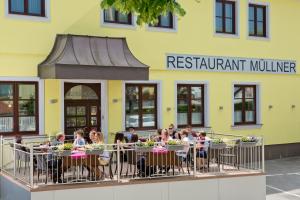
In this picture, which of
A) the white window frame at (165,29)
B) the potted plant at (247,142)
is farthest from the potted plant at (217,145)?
the white window frame at (165,29)

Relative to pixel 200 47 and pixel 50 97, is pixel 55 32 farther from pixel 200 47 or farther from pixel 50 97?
pixel 200 47

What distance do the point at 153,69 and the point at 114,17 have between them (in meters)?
2.29

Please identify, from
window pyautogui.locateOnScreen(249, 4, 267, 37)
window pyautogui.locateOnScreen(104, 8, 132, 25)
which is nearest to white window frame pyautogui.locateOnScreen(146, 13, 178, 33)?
window pyautogui.locateOnScreen(104, 8, 132, 25)

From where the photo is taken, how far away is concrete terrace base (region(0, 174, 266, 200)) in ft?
38.5

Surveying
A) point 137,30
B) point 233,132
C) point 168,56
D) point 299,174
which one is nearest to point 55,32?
point 137,30

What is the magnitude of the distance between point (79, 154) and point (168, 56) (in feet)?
24.3

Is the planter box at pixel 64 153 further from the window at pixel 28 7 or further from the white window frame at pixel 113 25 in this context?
the white window frame at pixel 113 25

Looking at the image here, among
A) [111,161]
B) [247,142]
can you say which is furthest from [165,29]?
[111,161]

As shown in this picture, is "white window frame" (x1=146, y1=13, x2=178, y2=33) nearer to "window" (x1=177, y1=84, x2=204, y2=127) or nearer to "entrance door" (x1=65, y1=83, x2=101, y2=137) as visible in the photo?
"window" (x1=177, y1=84, x2=204, y2=127)

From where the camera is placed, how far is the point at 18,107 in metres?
15.6

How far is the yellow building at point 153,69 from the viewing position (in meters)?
15.5

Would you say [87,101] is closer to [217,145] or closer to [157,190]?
[217,145]

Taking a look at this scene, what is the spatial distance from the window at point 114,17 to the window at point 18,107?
3.45 m

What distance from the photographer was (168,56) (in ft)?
60.4
